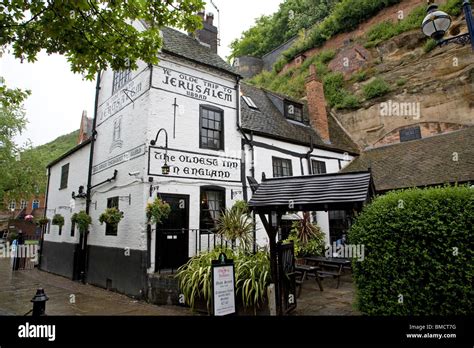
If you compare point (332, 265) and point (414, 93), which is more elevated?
point (414, 93)

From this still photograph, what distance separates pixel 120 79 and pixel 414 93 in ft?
53.5

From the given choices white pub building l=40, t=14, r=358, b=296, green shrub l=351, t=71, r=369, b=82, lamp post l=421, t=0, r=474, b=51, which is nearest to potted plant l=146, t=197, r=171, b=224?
white pub building l=40, t=14, r=358, b=296

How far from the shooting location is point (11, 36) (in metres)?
5.83

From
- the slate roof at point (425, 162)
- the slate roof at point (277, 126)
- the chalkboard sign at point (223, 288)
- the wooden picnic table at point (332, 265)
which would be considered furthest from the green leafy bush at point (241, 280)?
the slate roof at point (425, 162)

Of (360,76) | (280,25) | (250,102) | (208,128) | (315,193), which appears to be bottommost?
(315,193)

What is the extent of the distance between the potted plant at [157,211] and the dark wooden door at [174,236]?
Result: 1.39ft

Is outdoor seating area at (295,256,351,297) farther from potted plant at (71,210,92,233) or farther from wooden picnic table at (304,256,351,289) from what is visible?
potted plant at (71,210,92,233)

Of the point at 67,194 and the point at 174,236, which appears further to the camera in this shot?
the point at 67,194

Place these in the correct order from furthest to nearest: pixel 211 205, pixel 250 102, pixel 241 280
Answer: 1. pixel 250 102
2. pixel 211 205
3. pixel 241 280

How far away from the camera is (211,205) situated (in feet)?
35.1

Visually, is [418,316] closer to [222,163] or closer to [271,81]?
[222,163]

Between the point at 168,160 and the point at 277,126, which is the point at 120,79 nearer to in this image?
A: the point at 168,160

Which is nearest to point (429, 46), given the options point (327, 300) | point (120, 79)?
point (327, 300)

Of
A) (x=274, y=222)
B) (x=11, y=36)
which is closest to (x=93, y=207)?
(x=11, y=36)
